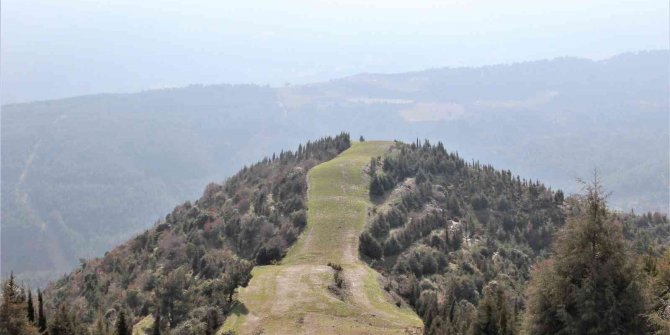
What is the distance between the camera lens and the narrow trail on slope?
37.7m

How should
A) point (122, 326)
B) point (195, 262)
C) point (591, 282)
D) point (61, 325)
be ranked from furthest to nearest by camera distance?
point (195, 262)
point (61, 325)
point (122, 326)
point (591, 282)

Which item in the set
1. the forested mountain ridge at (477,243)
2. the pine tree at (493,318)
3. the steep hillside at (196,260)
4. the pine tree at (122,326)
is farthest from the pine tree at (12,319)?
the pine tree at (493,318)

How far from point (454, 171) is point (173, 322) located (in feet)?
196

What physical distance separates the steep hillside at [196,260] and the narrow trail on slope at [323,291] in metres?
1.76

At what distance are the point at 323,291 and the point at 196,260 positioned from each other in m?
23.1

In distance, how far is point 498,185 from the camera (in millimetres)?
90250

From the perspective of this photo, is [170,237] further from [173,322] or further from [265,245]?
[173,322]

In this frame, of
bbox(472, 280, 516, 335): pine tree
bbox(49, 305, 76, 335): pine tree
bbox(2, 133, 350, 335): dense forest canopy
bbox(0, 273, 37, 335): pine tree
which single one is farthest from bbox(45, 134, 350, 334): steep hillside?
bbox(472, 280, 516, 335): pine tree

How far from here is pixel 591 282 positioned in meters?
20.6

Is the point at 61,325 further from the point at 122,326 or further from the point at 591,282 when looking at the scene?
the point at 591,282

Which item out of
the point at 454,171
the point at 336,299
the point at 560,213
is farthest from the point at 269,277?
the point at 454,171

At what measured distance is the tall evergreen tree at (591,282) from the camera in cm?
2045

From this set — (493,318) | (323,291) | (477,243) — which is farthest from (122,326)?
(477,243)

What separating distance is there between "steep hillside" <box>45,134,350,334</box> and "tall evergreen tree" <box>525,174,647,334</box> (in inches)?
923
